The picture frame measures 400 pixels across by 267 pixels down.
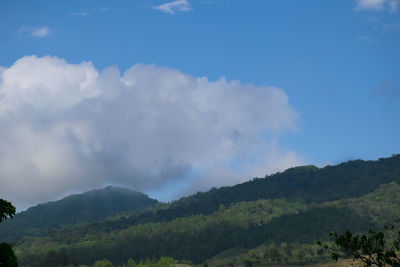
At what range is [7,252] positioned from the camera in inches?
→ 1305

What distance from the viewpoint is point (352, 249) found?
49.0 meters

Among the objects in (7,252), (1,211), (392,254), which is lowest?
(392,254)

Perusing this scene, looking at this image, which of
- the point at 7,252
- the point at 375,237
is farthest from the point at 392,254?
the point at 7,252

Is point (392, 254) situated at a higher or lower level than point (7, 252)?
lower

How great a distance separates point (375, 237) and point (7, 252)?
31.8m

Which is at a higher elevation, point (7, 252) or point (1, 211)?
point (1, 211)

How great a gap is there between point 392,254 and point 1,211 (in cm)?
3200

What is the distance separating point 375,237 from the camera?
4922 cm

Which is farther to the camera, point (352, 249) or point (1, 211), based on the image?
point (352, 249)

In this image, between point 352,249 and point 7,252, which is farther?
point 352,249

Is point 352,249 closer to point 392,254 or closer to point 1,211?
point 392,254

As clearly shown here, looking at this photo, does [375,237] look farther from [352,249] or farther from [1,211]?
[1,211]

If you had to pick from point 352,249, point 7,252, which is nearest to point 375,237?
point 352,249

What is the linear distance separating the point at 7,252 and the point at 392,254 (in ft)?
103
